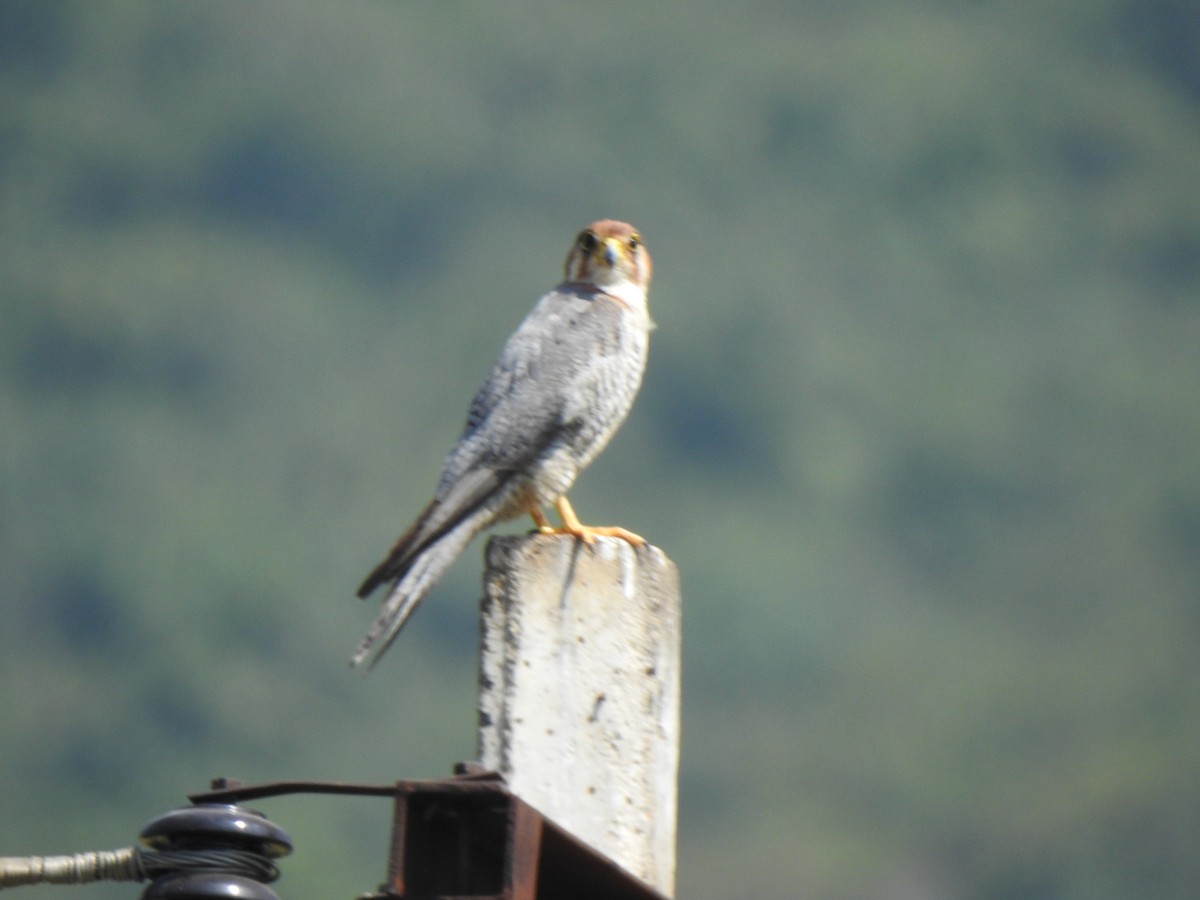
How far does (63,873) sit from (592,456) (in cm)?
313

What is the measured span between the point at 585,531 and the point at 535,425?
4.30 ft

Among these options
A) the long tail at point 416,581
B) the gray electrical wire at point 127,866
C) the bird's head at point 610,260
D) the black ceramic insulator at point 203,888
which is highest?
the bird's head at point 610,260

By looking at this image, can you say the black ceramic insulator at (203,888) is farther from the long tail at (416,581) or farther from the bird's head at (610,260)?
the bird's head at (610,260)

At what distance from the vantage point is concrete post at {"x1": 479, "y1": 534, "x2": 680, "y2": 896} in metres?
4.17

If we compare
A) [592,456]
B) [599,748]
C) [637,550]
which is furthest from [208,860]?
[592,456]

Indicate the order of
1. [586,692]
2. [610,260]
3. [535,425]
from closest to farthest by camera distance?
[586,692] → [535,425] → [610,260]

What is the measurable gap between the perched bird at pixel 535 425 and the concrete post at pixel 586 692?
0.92m

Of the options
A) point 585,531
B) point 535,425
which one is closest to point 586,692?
point 585,531

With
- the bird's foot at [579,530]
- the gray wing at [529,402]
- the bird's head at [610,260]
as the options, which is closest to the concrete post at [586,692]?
the bird's foot at [579,530]

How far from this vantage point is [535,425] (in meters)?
6.14

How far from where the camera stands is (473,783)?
324cm

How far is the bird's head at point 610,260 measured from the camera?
23.3 ft

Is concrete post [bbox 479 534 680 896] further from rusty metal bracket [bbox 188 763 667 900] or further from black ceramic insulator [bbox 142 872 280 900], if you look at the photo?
black ceramic insulator [bbox 142 872 280 900]

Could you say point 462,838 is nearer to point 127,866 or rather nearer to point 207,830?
point 207,830
